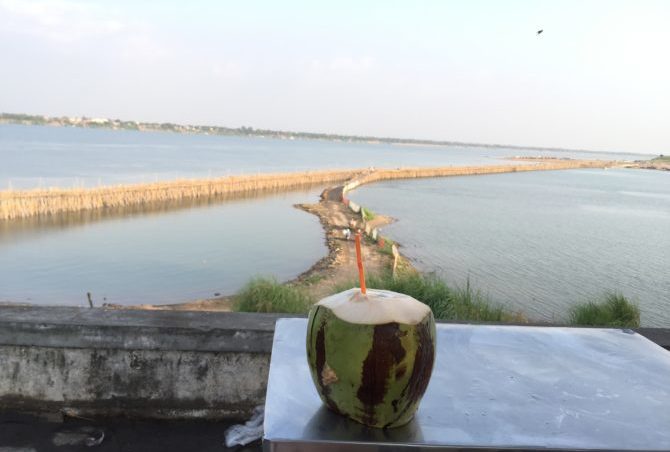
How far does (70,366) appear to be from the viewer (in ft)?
9.08

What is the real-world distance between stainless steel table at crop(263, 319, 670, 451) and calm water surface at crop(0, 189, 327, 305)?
1612cm

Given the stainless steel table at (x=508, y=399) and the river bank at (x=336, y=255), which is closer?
the stainless steel table at (x=508, y=399)

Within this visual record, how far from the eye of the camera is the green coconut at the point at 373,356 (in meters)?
1.38

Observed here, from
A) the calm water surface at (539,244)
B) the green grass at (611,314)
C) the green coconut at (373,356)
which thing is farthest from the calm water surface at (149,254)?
the green coconut at (373,356)

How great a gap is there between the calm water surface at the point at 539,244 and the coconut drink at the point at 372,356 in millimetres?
15203

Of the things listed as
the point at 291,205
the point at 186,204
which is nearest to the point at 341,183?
the point at 291,205

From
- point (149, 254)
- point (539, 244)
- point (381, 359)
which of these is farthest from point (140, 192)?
point (381, 359)

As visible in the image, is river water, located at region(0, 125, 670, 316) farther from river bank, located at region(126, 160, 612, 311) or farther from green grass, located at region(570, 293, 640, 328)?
green grass, located at region(570, 293, 640, 328)

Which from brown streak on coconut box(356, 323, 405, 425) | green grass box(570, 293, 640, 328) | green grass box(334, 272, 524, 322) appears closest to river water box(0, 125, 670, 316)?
green grass box(570, 293, 640, 328)

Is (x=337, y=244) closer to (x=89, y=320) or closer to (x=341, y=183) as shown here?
(x=89, y=320)

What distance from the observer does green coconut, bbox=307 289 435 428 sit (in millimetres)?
1379

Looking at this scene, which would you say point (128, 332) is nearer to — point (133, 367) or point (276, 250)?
point (133, 367)

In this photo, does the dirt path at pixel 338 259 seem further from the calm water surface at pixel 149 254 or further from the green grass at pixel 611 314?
the green grass at pixel 611 314

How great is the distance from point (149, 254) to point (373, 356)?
77.6 feet
